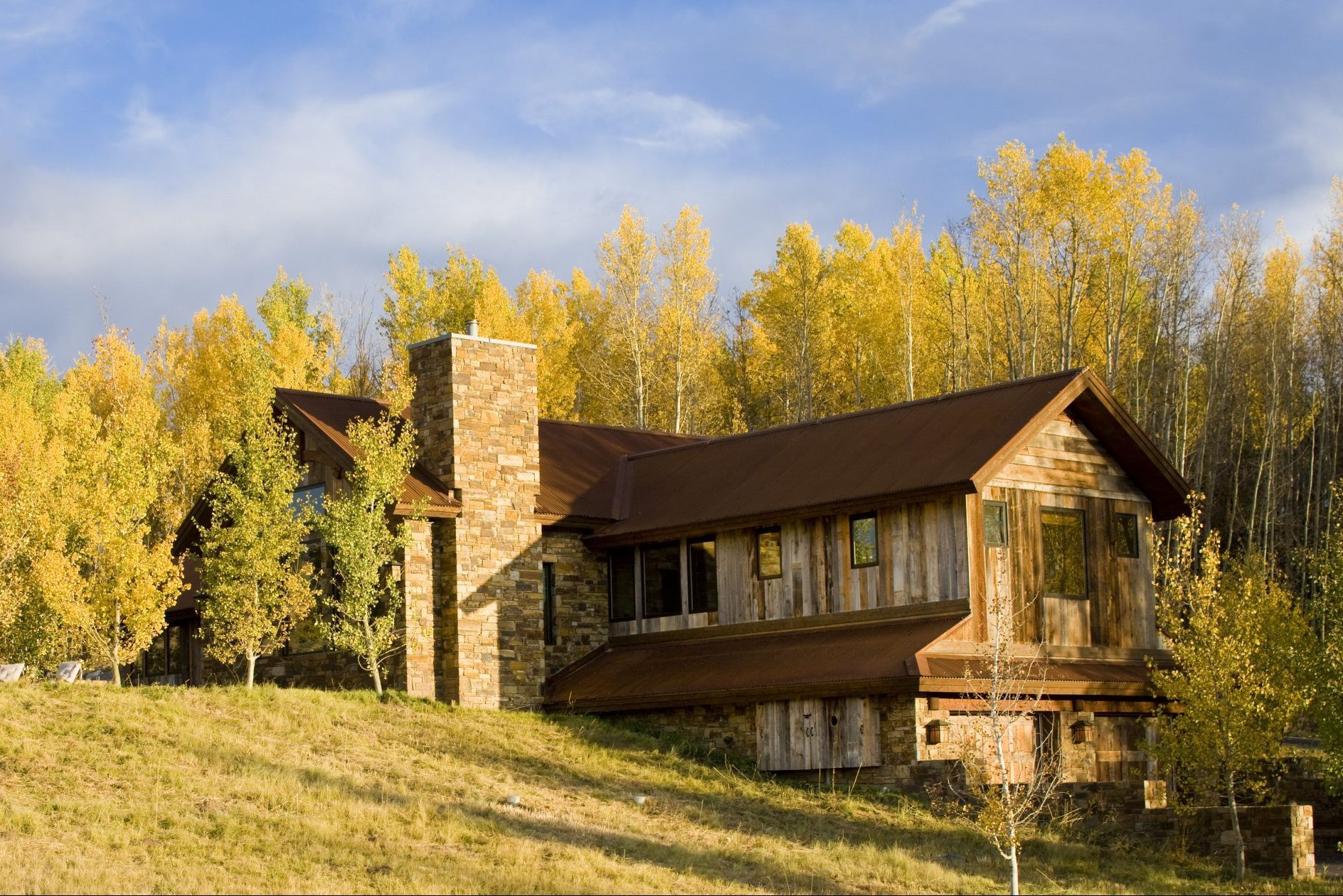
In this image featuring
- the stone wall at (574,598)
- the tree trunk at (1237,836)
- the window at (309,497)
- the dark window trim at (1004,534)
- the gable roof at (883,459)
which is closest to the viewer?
the tree trunk at (1237,836)

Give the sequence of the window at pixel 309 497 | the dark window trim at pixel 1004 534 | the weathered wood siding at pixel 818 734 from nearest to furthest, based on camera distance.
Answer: the weathered wood siding at pixel 818 734
the dark window trim at pixel 1004 534
the window at pixel 309 497

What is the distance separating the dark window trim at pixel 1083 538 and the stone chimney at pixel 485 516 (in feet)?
32.0

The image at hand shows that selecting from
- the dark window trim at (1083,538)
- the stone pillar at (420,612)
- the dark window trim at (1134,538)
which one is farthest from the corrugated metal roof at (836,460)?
the stone pillar at (420,612)

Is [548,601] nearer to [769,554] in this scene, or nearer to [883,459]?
[769,554]

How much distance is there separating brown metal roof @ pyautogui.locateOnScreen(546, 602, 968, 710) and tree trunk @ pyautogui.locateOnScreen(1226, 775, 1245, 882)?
4855 mm

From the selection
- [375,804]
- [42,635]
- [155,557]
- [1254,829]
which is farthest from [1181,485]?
[42,635]

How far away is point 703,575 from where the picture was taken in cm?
3178

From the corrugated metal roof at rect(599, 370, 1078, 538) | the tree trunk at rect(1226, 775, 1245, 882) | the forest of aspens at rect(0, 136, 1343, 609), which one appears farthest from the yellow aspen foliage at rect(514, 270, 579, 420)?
the tree trunk at rect(1226, 775, 1245, 882)

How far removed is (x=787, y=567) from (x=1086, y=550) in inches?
212

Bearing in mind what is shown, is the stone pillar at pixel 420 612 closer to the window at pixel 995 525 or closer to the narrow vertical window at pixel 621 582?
the narrow vertical window at pixel 621 582

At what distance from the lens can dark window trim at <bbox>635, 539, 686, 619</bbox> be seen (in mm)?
32031

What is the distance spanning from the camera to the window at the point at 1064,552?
94.6ft

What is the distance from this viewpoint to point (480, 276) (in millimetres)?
58188

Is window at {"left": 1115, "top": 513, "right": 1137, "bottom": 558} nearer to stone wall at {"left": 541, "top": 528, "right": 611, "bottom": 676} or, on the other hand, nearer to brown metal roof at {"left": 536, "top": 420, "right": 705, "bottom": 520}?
brown metal roof at {"left": 536, "top": 420, "right": 705, "bottom": 520}
